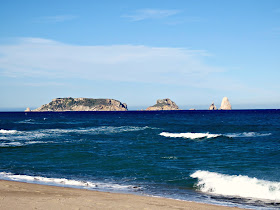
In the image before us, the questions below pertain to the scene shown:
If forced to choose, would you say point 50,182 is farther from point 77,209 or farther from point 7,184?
point 77,209

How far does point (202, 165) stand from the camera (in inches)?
794

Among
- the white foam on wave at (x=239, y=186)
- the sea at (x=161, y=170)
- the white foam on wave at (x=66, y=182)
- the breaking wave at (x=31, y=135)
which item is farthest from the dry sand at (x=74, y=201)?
the breaking wave at (x=31, y=135)

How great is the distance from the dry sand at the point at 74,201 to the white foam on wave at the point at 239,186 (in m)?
3.47

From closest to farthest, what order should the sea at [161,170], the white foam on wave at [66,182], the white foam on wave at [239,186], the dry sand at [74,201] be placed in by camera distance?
the dry sand at [74,201] → the white foam on wave at [239,186] → the sea at [161,170] → the white foam on wave at [66,182]

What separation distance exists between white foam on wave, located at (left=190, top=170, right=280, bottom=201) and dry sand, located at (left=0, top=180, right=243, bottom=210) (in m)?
3.47

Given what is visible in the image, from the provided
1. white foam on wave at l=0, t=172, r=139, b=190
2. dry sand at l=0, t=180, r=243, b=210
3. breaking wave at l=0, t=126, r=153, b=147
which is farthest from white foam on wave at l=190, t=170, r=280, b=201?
breaking wave at l=0, t=126, r=153, b=147

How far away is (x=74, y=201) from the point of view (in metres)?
10.6

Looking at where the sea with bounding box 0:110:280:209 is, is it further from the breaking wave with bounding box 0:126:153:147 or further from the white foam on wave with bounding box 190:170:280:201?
the breaking wave with bounding box 0:126:153:147

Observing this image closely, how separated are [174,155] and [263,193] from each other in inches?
434

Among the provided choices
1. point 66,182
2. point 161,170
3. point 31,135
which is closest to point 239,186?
point 161,170

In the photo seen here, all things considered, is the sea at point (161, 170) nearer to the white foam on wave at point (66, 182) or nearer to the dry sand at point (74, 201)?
the white foam on wave at point (66, 182)

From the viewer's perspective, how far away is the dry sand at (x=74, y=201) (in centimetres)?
993

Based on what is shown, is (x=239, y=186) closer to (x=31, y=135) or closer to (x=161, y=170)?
(x=161, y=170)

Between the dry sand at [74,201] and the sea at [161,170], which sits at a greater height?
the dry sand at [74,201]
